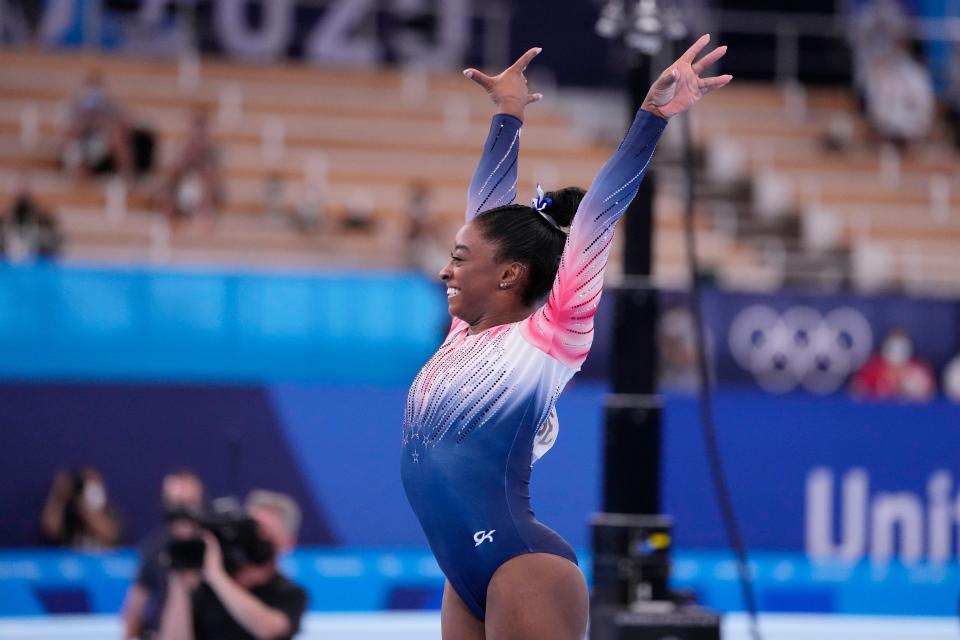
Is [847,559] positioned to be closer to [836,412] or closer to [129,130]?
[836,412]

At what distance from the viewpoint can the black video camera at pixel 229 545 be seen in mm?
→ 5777

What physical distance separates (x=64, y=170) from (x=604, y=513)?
9.39 meters

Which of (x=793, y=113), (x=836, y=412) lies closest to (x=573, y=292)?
(x=836, y=412)

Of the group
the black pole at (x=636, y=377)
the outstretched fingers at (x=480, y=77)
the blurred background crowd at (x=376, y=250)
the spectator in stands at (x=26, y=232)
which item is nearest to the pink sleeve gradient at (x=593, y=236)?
the outstretched fingers at (x=480, y=77)

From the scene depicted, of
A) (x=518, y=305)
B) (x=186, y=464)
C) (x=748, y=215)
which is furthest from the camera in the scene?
(x=748, y=215)

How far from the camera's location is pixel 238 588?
19.2 feet

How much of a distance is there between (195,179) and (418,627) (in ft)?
17.6

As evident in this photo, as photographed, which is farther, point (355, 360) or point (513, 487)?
point (355, 360)

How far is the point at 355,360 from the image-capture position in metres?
11.6

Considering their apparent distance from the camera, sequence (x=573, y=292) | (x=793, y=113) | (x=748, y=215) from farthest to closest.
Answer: (x=793, y=113), (x=748, y=215), (x=573, y=292)

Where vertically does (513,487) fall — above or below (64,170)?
below

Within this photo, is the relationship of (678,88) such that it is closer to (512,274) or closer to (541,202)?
(541,202)

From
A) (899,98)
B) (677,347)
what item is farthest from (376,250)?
(899,98)

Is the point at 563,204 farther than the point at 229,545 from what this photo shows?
No
